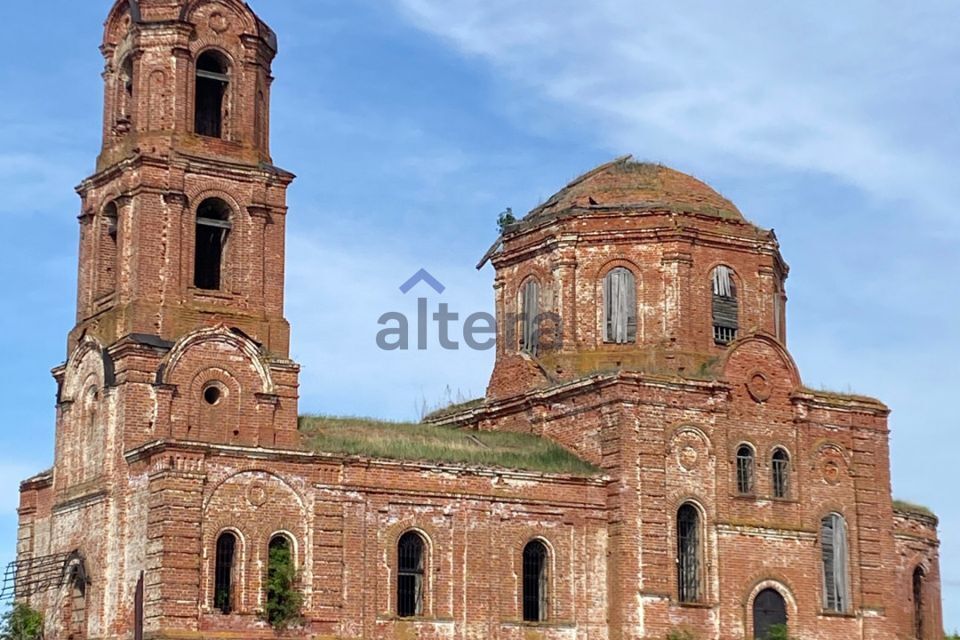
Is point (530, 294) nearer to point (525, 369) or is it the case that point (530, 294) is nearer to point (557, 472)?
point (525, 369)

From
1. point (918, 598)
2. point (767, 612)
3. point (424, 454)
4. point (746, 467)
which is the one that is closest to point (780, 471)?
point (746, 467)

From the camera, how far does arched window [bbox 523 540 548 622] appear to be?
35.4 meters

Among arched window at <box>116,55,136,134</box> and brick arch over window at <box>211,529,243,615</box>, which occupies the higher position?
arched window at <box>116,55,136,134</box>

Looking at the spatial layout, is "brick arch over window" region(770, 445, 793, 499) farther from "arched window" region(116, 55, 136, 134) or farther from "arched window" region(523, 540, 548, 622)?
"arched window" region(116, 55, 136, 134)

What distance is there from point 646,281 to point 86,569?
14.6 metres

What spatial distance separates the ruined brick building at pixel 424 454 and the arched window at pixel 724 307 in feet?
0.22

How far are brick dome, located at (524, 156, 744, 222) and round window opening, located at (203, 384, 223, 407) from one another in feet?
35.8

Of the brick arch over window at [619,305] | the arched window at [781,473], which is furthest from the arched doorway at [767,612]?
the brick arch over window at [619,305]

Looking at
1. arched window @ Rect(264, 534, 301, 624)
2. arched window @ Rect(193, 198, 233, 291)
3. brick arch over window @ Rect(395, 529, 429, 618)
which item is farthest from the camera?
arched window @ Rect(193, 198, 233, 291)

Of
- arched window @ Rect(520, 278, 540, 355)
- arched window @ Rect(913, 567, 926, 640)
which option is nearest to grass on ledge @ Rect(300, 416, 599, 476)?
arched window @ Rect(520, 278, 540, 355)

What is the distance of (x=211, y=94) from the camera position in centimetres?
3678

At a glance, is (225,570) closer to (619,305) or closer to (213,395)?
(213,395)

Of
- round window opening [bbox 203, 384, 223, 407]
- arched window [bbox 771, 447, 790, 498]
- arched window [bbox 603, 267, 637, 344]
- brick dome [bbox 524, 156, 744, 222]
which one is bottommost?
arched window [bbox 771, 447, 790, 498]

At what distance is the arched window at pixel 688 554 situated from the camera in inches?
1435
